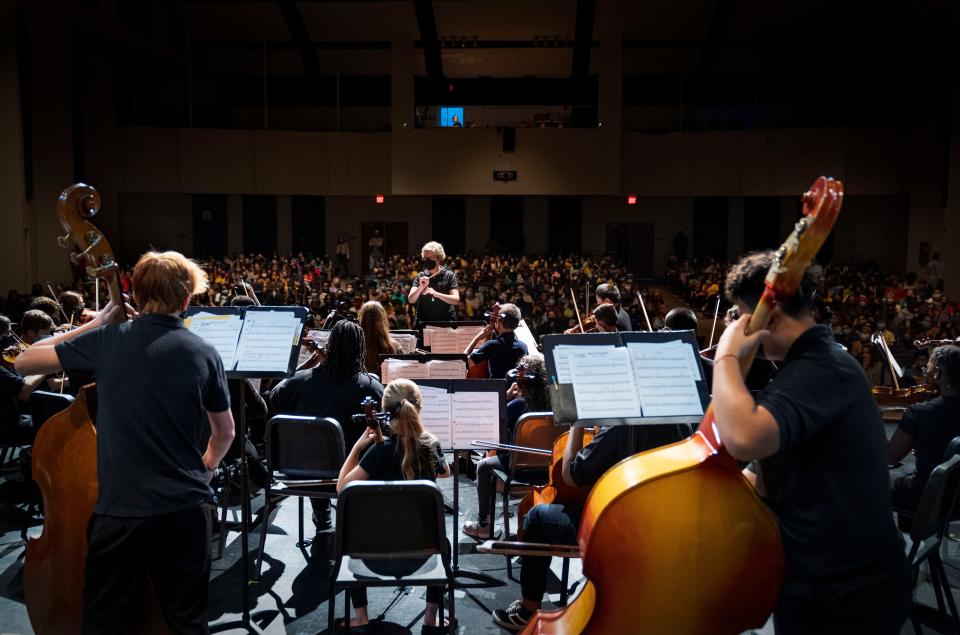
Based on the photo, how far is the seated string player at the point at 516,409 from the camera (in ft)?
15.7

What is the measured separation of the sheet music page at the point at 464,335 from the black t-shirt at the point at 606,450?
4218mm

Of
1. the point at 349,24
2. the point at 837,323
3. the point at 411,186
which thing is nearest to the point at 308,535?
the point at 837,323

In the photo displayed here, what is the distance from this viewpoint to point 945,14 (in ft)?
44.7

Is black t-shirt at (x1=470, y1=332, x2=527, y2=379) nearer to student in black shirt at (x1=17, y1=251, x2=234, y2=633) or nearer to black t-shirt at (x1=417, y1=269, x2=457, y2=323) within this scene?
black t-shirt at (x1=417, y1=269, x2=457, y2=323)

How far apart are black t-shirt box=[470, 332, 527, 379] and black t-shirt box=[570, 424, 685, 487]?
293cm

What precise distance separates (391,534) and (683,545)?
1519mm

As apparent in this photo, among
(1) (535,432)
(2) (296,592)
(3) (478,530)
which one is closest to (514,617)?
(1) (535,432)

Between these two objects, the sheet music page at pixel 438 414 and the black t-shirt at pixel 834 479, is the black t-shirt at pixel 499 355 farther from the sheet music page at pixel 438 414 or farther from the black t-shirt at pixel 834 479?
the black t-shirt at pixel 834 479

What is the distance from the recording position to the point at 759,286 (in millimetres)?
1987

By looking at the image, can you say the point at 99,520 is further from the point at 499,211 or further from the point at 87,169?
the point at 499,211

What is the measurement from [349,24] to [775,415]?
16.9m

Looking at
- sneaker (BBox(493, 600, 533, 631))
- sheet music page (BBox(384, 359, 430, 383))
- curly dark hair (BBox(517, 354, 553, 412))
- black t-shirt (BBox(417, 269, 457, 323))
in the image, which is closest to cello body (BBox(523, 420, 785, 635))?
sneaker (BBox(493, 600, 533, 631))

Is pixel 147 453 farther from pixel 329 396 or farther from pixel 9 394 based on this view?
pixel 9 394

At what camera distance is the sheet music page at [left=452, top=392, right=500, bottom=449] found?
4.32m
